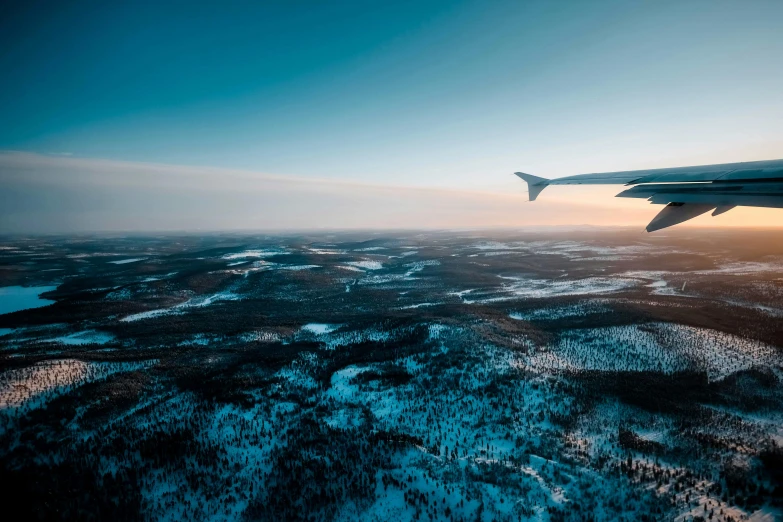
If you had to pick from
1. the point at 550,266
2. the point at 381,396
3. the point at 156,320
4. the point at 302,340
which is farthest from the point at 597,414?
the point at 550,266

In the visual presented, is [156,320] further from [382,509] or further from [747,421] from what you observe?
[747,421]

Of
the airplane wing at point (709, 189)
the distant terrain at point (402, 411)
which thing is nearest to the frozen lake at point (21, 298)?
the distant terrain at point (402, 411)

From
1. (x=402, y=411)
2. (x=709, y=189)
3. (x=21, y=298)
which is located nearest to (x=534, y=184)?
A: (x=709, y=189)

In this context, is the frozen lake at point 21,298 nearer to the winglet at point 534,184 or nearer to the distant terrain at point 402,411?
the distant terrain at point 402,411

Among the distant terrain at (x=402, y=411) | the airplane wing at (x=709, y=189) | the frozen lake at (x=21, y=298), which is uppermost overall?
the airplane wing at (x=709, y=189)

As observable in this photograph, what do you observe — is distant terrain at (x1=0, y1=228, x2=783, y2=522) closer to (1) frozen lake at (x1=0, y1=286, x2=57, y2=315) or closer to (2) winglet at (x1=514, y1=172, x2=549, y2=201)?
(1) frozen lake at (x1=0, y1=286, x2=57, y2=315)

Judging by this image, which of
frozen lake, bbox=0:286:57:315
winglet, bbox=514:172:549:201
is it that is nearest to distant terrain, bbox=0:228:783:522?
frozen lake, bbox=0:286:57:315

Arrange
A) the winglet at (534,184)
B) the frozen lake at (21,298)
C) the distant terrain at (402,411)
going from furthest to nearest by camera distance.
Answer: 1. the frozen lake at (21,298)
2. the distant terrain at (402,411)
3. the winglet at (534,184)

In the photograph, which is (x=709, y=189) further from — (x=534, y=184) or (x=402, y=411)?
(x=402, y=411)
